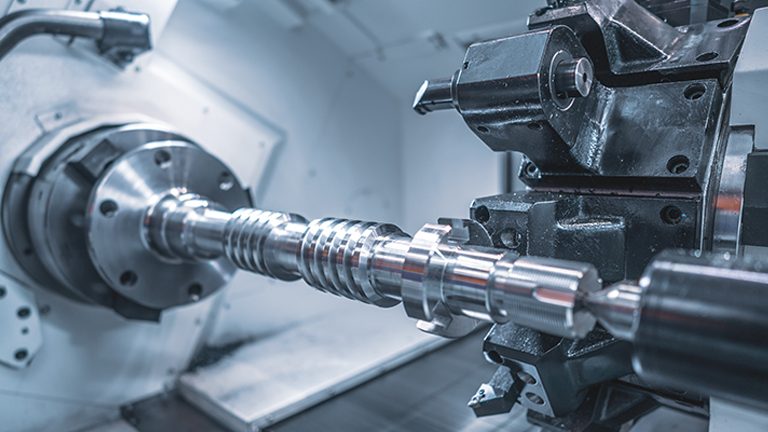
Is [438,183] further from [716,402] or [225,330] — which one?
[716,402]

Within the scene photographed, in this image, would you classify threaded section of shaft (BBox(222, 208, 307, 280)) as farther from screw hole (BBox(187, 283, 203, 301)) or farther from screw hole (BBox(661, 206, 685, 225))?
screw hole (BBox(661, 206, 685, 225))

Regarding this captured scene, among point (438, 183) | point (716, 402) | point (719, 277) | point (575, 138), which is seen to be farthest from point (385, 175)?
point (719, 277)

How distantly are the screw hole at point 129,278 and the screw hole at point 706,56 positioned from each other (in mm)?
1030

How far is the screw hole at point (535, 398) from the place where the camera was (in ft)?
1.94

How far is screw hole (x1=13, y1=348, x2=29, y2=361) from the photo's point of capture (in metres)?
1.04

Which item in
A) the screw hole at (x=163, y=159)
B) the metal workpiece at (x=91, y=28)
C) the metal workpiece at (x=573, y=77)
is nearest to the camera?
the metal workpiece at (x=573, y=77)

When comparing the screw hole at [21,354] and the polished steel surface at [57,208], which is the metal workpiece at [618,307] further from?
the screw hole at [21,354]

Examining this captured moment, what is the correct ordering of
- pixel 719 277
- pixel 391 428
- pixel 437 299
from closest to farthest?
pixel 719 277, pixel 437 299, pixel 391 428

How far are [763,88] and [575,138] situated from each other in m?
0.18

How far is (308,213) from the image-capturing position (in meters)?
1.71

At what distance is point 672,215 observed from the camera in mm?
557

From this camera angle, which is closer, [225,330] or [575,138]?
[575,138]

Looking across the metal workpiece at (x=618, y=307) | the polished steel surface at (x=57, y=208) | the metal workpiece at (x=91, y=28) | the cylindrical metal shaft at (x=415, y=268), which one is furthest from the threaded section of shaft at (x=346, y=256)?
the metal workpiece at (x=91, y=28)

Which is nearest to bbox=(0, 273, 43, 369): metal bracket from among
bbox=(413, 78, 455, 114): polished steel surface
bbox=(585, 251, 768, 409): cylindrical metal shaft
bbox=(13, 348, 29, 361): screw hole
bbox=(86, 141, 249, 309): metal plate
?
bbox=(13, 348, 29, 361): screw hole
